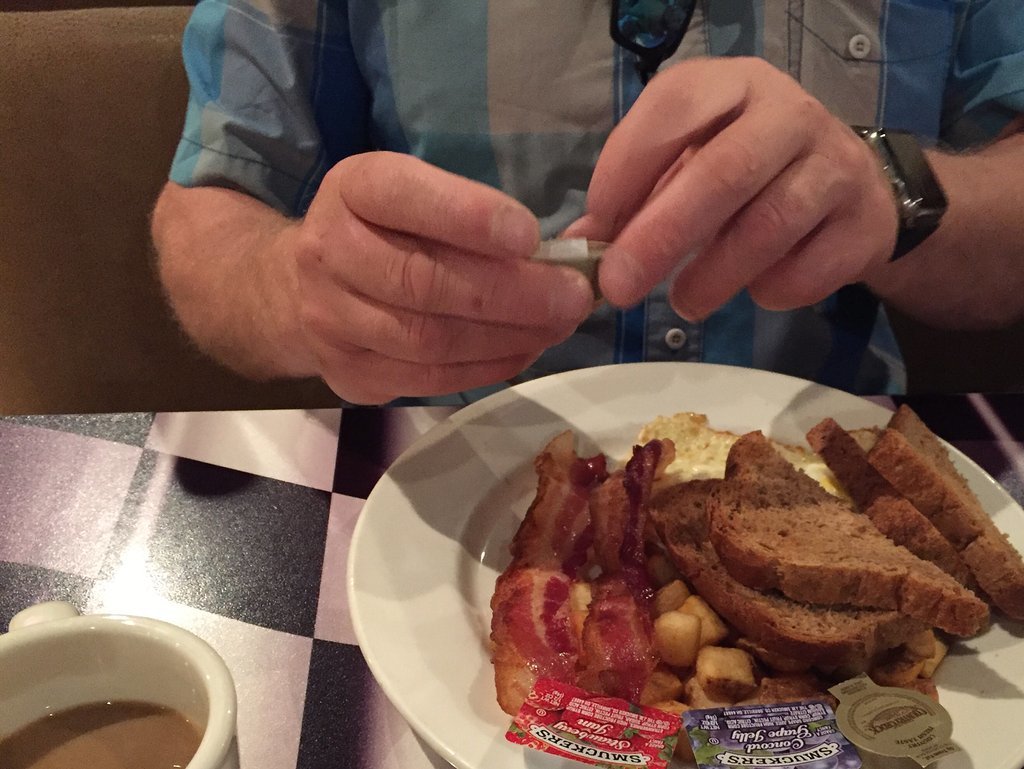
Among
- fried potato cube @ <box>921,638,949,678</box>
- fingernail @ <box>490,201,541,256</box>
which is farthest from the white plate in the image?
fingernail @ <box>490,201,541,256</box>

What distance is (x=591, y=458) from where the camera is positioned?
0.98 metres

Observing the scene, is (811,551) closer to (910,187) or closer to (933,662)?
(933,662)

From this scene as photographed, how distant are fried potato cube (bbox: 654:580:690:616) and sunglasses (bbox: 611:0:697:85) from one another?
0.62 metres

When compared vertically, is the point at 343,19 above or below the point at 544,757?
above

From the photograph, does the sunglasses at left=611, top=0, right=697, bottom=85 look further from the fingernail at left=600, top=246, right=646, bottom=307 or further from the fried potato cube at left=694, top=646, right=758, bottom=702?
the fried potato cube at left=694, top=646, right=758, bottom=702

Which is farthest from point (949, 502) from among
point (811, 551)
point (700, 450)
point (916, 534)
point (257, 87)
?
point (257, 87)

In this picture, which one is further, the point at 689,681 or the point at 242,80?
the point at 242,80

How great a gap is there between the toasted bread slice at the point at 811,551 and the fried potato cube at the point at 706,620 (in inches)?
1.9

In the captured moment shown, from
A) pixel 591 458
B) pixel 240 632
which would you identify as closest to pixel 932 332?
pixel 591 458

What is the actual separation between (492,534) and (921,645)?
418 mm

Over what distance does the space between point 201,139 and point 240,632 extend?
25.3 inches

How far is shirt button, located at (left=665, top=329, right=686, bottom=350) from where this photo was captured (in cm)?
116

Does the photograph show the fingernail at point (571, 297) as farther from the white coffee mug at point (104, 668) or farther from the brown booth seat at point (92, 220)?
the brown booth seat at point (92, 220)

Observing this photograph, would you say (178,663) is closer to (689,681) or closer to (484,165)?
(689,681)
